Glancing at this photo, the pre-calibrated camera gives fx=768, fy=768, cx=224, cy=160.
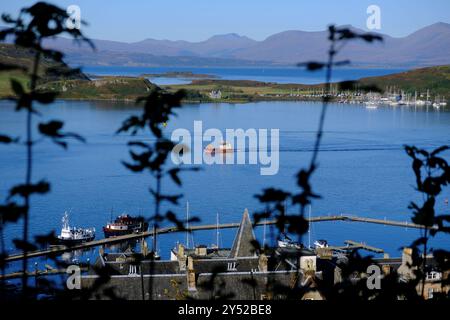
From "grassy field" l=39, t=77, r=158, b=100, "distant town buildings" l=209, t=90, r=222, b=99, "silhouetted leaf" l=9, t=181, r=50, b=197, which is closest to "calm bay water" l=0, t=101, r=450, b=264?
"silhouetted leaf" l=9, t=181, r=50, b=197

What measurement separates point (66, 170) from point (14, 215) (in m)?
21.8

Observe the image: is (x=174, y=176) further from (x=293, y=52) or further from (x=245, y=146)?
(x=293, y=52)

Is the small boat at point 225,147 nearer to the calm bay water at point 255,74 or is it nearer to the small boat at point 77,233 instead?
the small boat at point 77,233

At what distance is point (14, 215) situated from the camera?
1669 mm

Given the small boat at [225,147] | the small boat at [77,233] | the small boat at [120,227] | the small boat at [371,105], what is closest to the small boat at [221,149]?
the small boat at [225,147]

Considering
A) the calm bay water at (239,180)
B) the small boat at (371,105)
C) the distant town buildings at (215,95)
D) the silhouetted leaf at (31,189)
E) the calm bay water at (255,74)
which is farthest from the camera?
the calm bay water at (255,74)

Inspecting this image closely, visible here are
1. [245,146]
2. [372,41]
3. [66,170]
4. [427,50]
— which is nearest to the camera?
[372,41]

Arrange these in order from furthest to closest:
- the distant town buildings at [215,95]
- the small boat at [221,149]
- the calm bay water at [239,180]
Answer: the distant town buildings at [215,95]
the small boat at [221,149]
the calm bay water at [239,180]

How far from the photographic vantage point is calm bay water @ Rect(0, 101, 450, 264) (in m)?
17.0

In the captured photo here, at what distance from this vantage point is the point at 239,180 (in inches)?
869

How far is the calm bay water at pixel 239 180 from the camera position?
1700 cm

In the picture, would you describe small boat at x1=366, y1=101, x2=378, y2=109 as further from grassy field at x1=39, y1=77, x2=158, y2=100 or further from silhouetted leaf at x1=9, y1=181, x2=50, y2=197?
silhouetted leaf at x1=9, y1=181, x2=50, y2=197

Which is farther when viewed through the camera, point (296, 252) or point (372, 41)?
point (296, 252)
